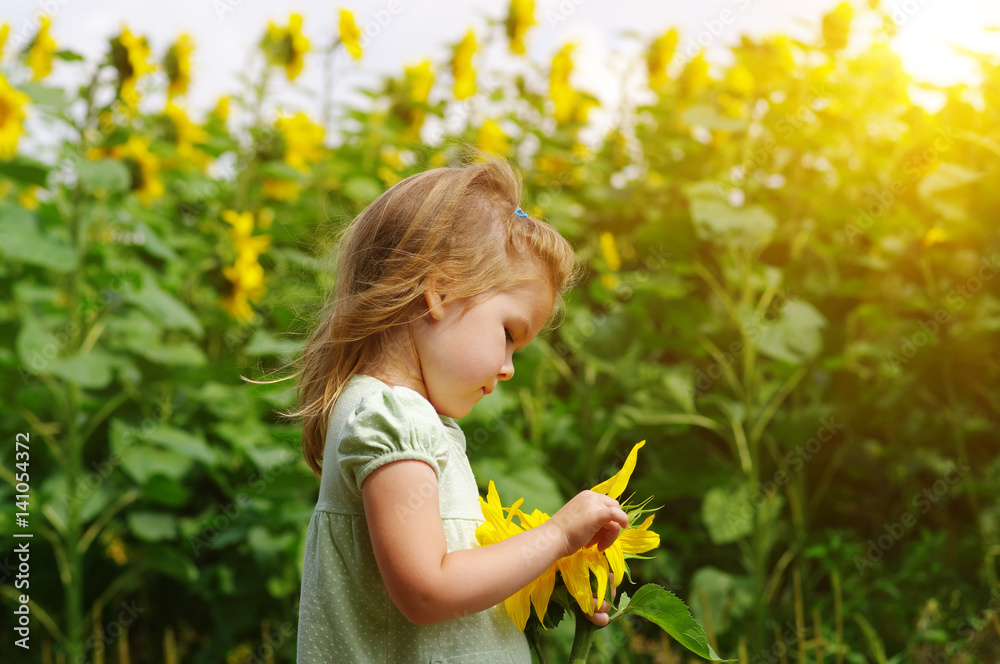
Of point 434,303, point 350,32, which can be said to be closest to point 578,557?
point 434,303

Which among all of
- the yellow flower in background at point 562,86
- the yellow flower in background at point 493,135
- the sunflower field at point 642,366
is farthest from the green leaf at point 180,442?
the yellow flower in background at point 562,86

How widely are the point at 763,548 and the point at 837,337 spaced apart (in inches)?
25.9

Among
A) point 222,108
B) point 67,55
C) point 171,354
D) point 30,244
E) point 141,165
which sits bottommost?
point 171,354

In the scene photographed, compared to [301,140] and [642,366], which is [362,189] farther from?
[642,366]

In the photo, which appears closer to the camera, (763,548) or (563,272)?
(563,272)

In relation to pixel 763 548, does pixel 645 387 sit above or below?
above

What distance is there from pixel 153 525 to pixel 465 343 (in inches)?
76.6

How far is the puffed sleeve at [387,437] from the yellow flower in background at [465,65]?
2.40 meters

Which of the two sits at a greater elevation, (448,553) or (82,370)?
(448,553)

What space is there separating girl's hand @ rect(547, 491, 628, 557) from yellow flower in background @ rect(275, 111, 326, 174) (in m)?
2.47

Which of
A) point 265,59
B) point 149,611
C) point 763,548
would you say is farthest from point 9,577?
point 763,548

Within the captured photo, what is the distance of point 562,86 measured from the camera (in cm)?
324

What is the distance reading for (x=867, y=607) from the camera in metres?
2.32

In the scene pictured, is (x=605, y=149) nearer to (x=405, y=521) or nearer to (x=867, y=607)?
(x=867, y=607)
